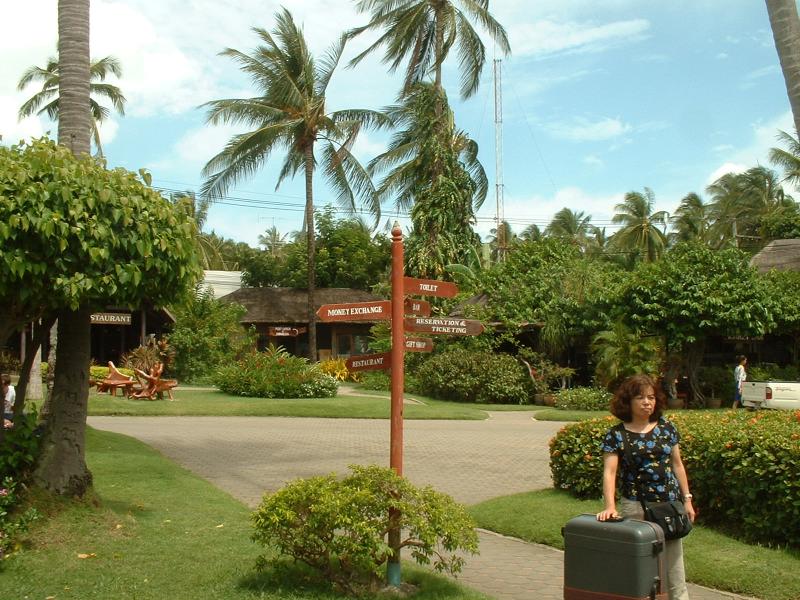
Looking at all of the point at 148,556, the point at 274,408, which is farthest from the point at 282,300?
the point at 148,556

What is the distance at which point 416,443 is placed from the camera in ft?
55.1

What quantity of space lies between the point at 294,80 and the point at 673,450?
2868 cm

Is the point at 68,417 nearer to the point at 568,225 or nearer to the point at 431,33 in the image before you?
the point at 431,33

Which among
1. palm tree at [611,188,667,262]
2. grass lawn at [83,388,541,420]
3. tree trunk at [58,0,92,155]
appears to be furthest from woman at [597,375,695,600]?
palm tree at [611,188,667,262]

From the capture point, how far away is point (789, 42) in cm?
652

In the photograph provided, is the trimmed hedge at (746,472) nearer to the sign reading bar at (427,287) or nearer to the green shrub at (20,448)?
the sign reading bar at (427,287)

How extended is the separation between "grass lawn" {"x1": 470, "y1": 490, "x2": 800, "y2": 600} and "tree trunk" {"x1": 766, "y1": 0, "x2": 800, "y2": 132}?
3465mm

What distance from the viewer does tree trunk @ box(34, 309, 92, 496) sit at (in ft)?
27.0

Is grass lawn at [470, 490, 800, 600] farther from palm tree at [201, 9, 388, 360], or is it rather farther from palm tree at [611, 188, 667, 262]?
palm tree at [611, 188, 667, 262]

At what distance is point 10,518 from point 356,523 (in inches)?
133

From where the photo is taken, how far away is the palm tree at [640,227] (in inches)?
2138

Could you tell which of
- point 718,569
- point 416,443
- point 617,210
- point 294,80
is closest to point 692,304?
point 416,443

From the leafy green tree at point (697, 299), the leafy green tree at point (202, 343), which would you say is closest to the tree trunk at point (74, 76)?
the leafy green tree at point (697, 299)

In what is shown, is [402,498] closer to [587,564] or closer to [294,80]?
[587,564]
